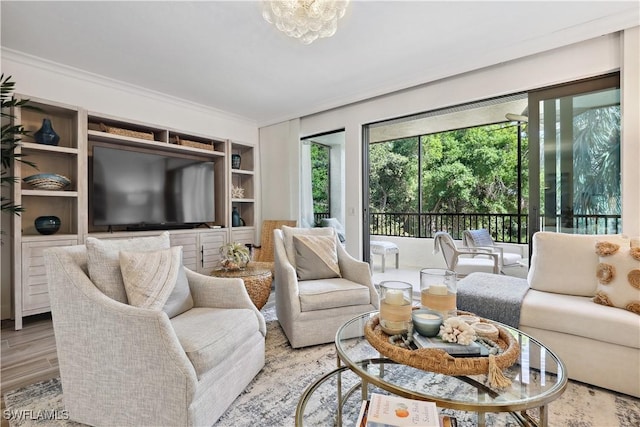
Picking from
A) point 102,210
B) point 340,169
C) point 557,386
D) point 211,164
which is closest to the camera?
point 557,386

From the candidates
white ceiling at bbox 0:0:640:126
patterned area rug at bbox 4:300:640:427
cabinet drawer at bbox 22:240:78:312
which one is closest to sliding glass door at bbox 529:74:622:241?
white ceiling at bbox 0:0:640:126

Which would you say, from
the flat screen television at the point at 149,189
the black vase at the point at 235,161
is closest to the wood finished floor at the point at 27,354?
the flat screen television at the point at 149,189

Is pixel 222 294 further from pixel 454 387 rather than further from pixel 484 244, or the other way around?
pixel 484 244

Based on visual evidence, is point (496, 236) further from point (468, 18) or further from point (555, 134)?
point (468, 18)

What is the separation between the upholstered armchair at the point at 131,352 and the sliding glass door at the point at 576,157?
9.33ft

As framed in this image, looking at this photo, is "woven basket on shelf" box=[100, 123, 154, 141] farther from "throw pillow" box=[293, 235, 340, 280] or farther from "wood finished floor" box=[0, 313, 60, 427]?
"throw pillow" box=[293, 235, 340, 280]

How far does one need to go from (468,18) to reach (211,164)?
135 inches

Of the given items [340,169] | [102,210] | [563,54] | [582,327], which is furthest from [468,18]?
[102,210]

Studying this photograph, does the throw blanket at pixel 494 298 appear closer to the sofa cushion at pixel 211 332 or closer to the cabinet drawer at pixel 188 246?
the sofa cushion at pixel 211 332

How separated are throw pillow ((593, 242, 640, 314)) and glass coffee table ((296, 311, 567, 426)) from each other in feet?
2.93

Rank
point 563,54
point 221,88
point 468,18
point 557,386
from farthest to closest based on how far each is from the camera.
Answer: point 221,88 < point 563,54 < point 468,18 < point 557,386

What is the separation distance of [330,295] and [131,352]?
1.35 meters

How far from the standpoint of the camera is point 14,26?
7.81 ft

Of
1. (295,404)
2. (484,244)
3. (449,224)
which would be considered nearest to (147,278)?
(295,404)
